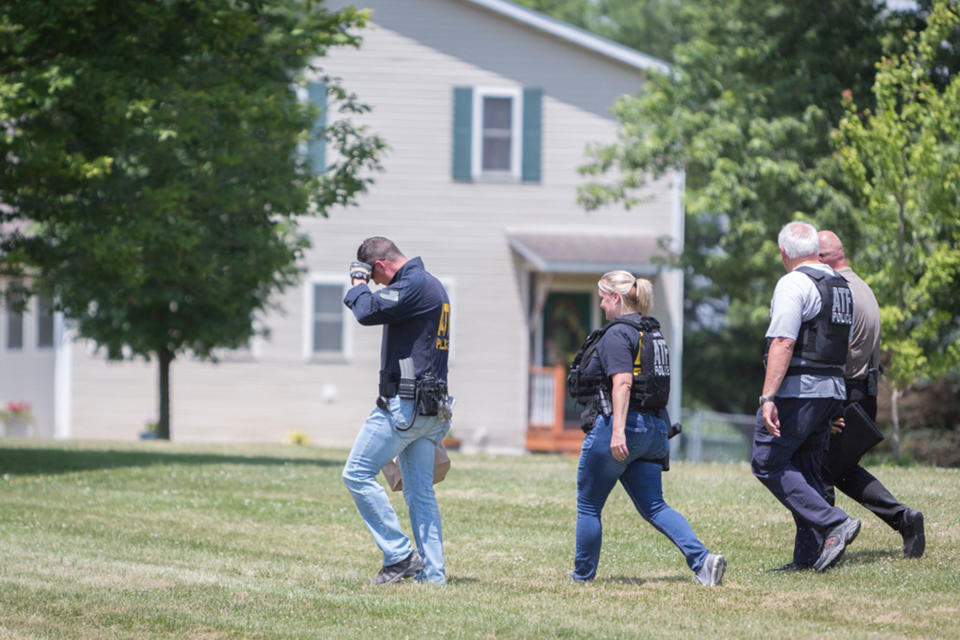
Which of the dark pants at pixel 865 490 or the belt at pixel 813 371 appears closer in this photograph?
the belt at pixel 813 371

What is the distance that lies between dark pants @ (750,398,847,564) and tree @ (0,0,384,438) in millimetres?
8556

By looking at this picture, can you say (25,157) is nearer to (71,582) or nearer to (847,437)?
(71,582)

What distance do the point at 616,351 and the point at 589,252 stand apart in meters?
17.1

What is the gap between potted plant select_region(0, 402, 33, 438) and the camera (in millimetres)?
28250

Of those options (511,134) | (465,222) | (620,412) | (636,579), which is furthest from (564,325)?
(620,412)

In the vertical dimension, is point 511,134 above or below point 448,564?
above

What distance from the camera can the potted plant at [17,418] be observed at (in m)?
28.2

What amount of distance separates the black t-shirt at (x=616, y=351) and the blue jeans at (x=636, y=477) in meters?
0.27

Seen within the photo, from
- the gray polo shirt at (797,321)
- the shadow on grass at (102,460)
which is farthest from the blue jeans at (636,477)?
the shadow on grass at (102,460)

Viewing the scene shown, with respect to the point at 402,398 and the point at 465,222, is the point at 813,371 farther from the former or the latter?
the point at 465,222

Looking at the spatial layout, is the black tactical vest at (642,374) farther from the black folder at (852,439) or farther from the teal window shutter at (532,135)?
the teal window shutter at (532,135)

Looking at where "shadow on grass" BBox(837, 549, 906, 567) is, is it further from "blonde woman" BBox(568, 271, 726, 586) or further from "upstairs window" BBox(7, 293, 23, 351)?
"upstairs window" BBox(7, 293, 23, 351)

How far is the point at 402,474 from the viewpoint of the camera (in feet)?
26.1

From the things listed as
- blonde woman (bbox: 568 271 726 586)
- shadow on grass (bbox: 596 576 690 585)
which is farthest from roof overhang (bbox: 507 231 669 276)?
blonde woman (bbox: 568 271 726 586)
